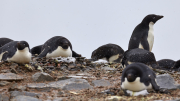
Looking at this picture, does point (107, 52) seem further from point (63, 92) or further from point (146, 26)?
point (63, 92)

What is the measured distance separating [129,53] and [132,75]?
4.32 m

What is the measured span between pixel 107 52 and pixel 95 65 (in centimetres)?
282

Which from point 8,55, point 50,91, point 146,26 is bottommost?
point 50,91

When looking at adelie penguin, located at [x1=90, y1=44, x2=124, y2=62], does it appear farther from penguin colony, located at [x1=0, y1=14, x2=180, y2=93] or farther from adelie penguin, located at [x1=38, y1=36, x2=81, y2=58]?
adelie penguin, located at [x1=38, y1=36, x2=81, y2=58]

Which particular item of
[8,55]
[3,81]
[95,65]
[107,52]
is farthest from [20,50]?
[107,52]

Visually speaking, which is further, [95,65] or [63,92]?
[95,65]

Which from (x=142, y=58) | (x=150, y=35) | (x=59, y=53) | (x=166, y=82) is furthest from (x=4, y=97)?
(x=150, y=35)

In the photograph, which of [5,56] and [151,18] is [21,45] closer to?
[5,56]

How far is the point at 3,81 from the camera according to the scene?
6.73m

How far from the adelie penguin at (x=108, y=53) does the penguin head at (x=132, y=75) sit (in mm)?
7228

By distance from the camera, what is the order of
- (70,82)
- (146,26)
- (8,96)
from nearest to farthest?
1. (8,96)
2. (70,82)
3. (146,26)

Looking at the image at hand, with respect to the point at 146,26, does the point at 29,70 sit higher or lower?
lower

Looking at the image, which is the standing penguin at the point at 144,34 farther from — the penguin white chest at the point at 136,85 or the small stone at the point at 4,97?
the small stone at the point at 4,97

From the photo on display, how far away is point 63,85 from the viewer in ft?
22.8
